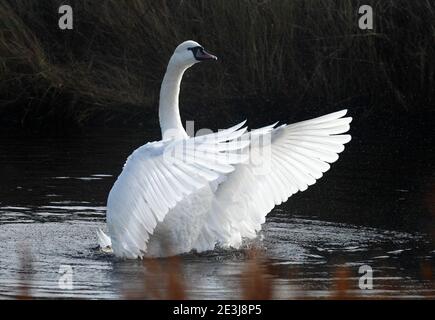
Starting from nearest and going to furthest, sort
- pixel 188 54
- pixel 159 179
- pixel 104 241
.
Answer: pixel 159 179, pixel 104 241, pixel 188 54

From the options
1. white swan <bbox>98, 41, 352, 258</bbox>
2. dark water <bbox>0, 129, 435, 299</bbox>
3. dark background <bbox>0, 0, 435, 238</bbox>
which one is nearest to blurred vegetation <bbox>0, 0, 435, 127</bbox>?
dark background <bbox>0, 0, 435, 238</bbox>

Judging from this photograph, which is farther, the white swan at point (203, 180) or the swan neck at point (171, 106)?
the swan neck at point (171, 106)

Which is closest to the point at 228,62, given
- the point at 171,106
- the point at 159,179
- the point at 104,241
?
the point at 171,106

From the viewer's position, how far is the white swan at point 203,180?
6.63 m

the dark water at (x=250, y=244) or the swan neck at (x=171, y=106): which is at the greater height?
the swan neck at (x=171, y=106)

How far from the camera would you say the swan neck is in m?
8.22

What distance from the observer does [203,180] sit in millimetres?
6582

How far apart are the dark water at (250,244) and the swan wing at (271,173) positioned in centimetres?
17

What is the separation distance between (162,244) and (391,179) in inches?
130

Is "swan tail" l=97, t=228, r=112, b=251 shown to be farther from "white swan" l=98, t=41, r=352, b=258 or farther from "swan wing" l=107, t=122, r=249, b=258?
"swan wing" l=107, t=122, r=249, b=258

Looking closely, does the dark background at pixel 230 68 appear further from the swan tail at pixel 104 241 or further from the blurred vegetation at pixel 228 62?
the swan tail at pixel 104 241

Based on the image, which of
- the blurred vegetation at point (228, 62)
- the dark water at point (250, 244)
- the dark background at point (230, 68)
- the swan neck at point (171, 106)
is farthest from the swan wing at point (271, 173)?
the blurred vegetation at point (228, 62)

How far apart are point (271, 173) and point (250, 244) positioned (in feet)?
1.68

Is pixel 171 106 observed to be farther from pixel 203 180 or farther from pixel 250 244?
pixel 203 180
